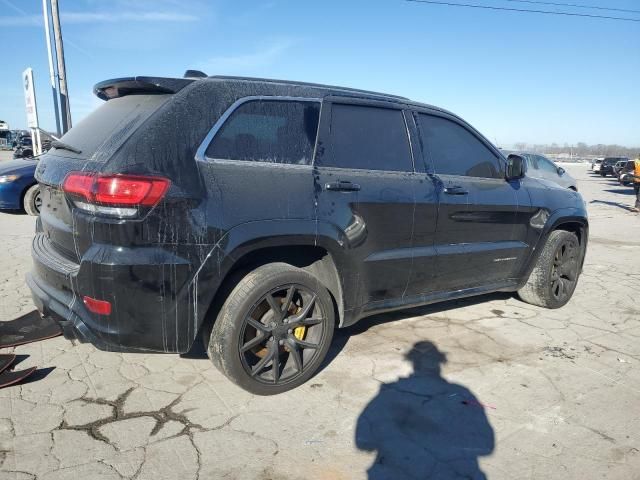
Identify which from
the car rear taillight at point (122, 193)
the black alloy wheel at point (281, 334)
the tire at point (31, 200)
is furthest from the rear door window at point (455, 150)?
the tire at point (31, 200)

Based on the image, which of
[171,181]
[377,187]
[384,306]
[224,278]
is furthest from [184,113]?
[384,306]

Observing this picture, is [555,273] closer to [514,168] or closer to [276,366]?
[514,168]

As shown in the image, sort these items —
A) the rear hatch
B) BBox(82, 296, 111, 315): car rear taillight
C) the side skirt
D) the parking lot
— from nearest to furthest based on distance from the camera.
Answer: the parking lot
BBox(82, 296, 111, 315): car rear taillight
the rear hatch
the side skirt

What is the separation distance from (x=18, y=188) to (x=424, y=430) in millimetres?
8784

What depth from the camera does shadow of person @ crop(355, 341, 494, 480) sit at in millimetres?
2320

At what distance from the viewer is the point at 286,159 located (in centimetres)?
283

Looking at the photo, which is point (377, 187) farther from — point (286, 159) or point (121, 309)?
point (121, 309)

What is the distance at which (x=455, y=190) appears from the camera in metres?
3.64

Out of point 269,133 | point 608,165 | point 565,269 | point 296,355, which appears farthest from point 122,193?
point 608,165

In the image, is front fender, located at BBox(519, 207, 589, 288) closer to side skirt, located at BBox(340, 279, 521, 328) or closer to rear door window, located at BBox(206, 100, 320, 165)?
side skirt, located at BBox(340, 279, 521, 328)

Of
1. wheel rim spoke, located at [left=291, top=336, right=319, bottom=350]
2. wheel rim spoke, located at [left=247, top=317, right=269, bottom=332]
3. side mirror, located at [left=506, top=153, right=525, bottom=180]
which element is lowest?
wheel rim spoke, located at [left=291, top=336, right=319, bottom=350]

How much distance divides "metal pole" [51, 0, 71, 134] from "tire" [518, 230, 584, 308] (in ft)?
44.6

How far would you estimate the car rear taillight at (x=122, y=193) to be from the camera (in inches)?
91.7

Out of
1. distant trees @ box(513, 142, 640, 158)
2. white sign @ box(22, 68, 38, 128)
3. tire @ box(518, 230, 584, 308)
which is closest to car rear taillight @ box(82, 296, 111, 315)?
tire @ box(518, 230, 584, 308)
